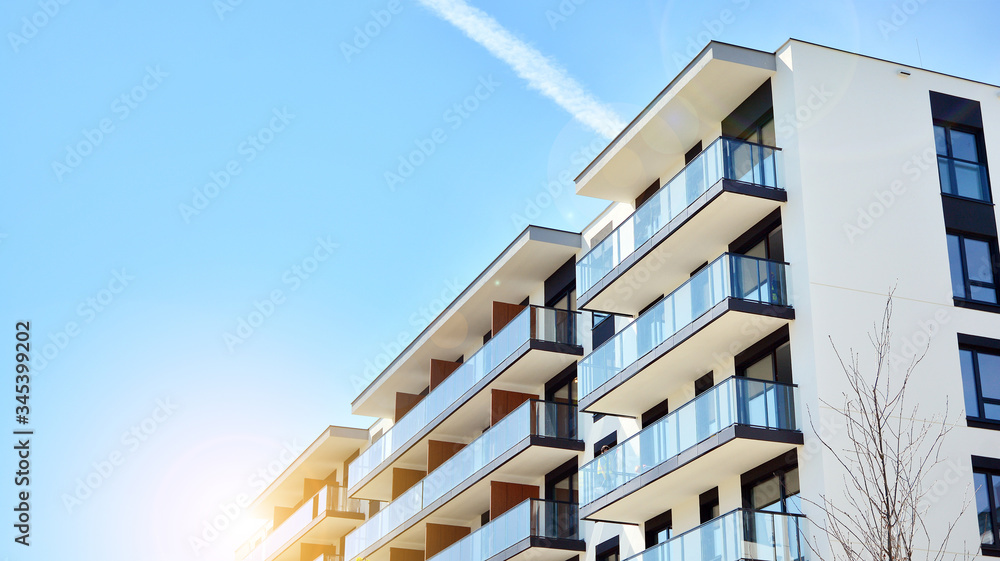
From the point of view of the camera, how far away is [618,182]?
28.9 m

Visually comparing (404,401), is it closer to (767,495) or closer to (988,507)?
(767,495)

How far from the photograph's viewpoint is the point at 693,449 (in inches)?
925

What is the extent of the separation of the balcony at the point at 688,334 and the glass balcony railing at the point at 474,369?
3.37m

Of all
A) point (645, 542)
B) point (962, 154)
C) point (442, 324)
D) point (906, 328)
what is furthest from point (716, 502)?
point (442, 324)

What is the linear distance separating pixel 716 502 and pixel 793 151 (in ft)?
23.3

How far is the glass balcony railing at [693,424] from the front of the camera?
22312 millimetres

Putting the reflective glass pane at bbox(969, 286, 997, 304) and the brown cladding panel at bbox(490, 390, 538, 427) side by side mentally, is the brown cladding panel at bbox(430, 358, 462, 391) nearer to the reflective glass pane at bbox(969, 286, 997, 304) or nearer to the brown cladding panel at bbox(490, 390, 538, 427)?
the brown cladding panel at bbox(490, 390, 538, 427)

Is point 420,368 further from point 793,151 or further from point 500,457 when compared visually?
point 793,151

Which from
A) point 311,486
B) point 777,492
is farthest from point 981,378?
point 311,486

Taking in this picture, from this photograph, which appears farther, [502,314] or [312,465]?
[312,465]

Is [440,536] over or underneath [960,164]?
underneath

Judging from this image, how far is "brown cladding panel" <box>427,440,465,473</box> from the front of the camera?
127 feet

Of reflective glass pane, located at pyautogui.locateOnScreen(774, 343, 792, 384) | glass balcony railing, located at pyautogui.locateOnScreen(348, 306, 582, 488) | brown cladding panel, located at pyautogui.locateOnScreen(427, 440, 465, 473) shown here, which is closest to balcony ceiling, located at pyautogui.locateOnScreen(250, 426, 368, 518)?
glass balcony railing, located at pyautogui.locateOnScreen(348, 306, 582, 488)

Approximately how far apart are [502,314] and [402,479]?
33.5 ft
